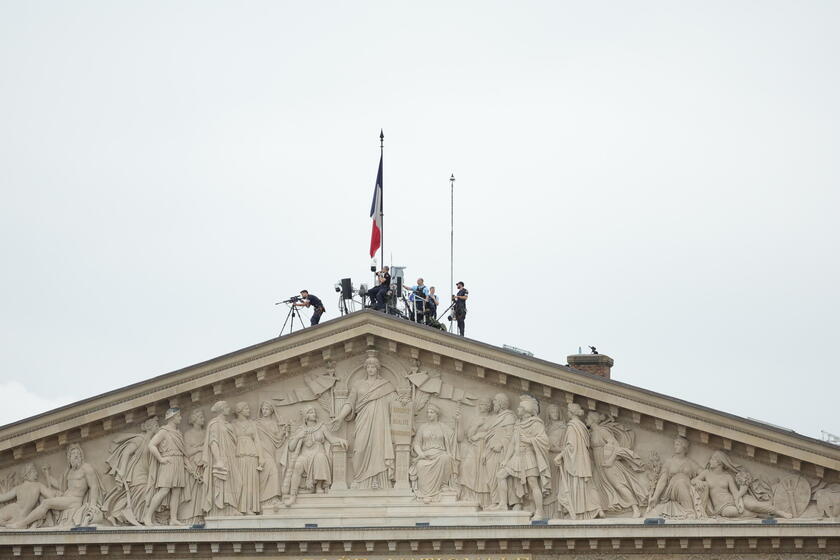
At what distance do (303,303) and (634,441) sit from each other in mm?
9147

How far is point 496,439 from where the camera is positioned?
43000 millimetres

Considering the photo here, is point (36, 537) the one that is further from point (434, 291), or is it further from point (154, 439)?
point (434, 291)

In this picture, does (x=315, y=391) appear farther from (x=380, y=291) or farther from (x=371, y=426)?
(x=380, y=291)

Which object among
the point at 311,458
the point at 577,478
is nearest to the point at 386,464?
the point at 311,458

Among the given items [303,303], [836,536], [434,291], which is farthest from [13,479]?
[836,536]

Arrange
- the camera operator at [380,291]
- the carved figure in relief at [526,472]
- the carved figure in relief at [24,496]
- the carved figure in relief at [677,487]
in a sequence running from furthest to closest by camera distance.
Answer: the camera operator at [380,291], the carved figure in relief at [24,496], the carved figure in relief at [526,472], the carved figure in relief at [677,487]

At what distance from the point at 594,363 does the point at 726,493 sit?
6.66 metres

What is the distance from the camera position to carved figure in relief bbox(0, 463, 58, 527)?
4331 centimetres

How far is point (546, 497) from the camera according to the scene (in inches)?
1681

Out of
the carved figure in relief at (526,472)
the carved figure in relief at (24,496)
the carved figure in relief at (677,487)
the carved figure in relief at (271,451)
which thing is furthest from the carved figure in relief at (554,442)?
the carved figure in relief at (24,496)

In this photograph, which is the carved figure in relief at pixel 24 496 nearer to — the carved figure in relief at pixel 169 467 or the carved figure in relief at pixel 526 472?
the carved figure in relief at pixel 169 467

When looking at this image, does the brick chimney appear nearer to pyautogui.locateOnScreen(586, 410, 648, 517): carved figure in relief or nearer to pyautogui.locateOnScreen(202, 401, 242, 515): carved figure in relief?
pyautogui.locateOnScreen(586, 410, 648, 517): carved figure in relief

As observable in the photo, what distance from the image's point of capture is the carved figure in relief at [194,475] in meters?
43.2

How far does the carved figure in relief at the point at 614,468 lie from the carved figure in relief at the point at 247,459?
6.70 meters
